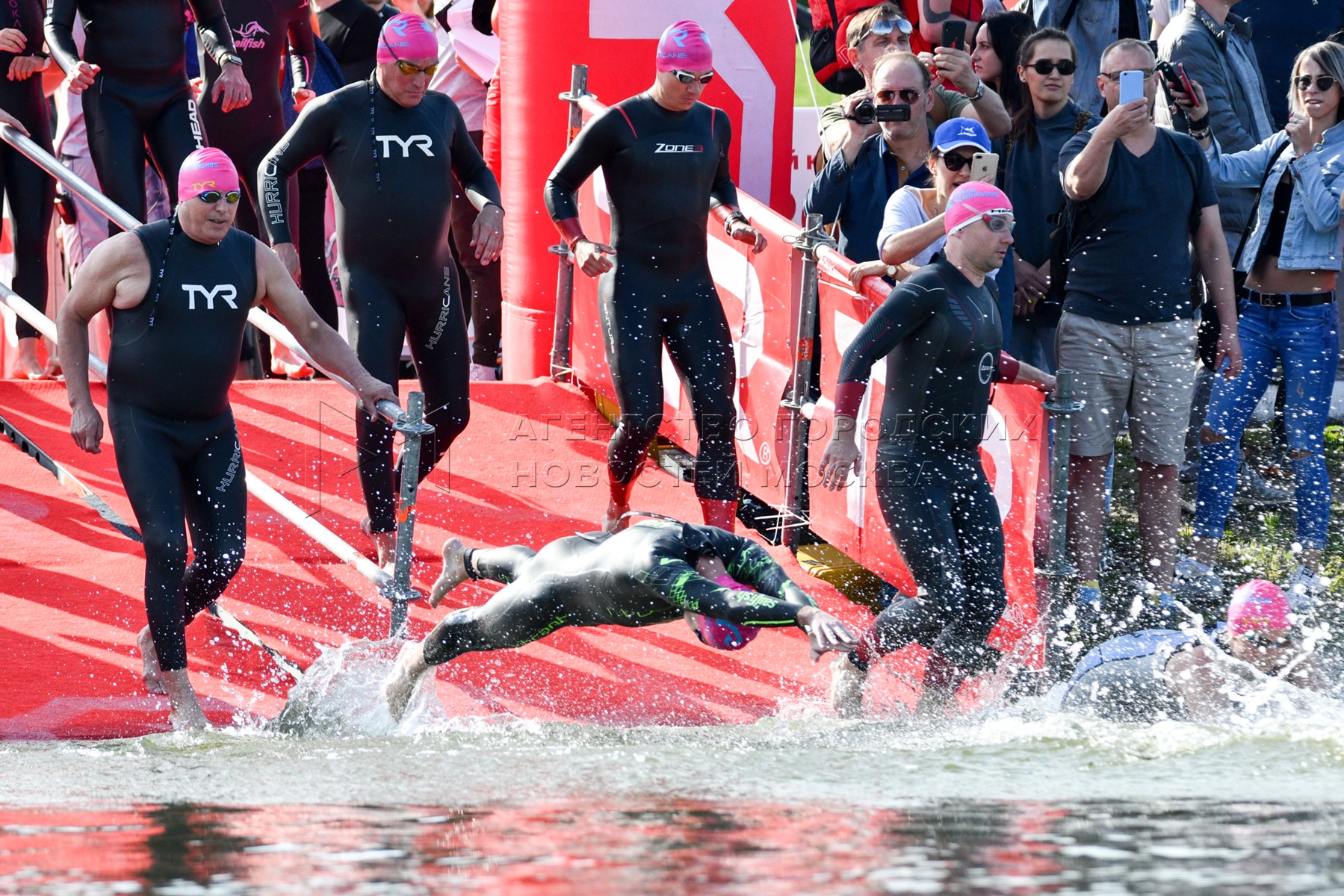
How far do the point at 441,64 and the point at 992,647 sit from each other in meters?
5.36

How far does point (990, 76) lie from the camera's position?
A: 301 inches

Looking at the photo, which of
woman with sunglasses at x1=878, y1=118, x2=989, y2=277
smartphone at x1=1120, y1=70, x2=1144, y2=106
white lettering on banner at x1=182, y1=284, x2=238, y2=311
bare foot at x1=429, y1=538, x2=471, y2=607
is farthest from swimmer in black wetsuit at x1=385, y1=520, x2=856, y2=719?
smartphone at x1=1120, y1=70, x2=1144, y2=106

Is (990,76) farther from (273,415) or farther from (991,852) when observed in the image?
(991,852)

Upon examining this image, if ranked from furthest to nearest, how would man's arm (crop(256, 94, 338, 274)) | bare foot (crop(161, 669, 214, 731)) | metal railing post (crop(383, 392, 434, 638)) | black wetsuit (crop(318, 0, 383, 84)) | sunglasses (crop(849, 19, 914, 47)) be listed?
black wetsuit (crop(318, 0, 383, 84)) → sunglasses (crop(849, 19, 914, 47)) → man's arm (crop(256, 94, 338, 274)) → metal railing post (crop(383, 392, 434, 638)) → bare foot (crop(161, 669, 214, 731))

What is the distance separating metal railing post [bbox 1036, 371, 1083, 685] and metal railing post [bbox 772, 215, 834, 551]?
49.4 inches

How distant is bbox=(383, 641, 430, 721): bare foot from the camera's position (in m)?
5.81

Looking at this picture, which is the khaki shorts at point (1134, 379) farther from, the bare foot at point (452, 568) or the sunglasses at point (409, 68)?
the sunglasses at point (409, 68)

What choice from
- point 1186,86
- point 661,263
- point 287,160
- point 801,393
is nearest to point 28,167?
point 287,160

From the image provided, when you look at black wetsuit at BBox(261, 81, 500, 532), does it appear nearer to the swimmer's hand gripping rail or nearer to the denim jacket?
the swimmer's hand gripping rail

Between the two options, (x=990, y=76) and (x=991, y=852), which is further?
(x=990, y=76)

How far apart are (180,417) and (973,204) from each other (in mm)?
2927

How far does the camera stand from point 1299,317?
276 inches

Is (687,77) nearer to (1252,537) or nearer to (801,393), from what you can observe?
(801,393)

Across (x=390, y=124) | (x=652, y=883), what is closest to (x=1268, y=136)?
(x=390, y=124)
